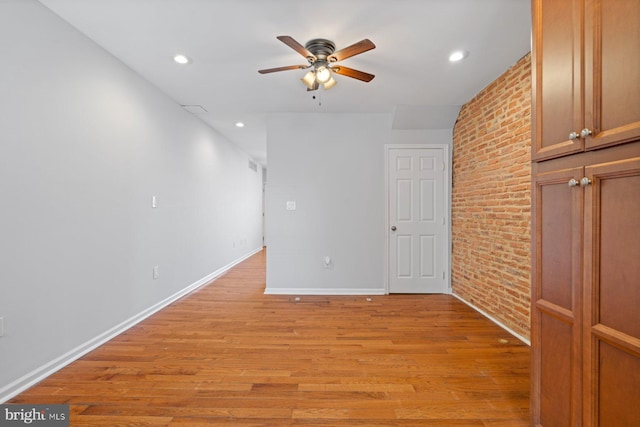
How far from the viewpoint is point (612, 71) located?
0.97 meters

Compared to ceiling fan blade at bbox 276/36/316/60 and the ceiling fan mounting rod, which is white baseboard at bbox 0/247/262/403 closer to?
ceiling fan blade at bbox 276/36/316/60

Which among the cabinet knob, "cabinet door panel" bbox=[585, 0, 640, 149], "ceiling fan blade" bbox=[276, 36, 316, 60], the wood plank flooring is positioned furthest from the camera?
"ceiling fan blade" bbox=[276, 36, 316, 60]

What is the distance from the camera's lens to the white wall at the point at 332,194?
371 centimetres

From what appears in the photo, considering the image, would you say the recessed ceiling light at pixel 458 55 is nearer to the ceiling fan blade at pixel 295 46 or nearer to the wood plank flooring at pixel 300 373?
the ceiling fan blade at pixel 295 46

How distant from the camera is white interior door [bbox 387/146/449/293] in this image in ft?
12.1

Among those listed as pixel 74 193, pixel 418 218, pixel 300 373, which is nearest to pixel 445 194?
pixel 418 218

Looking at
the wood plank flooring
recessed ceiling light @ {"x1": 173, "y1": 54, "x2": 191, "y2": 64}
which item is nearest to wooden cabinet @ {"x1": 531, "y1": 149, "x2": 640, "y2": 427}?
the wood plank flooring

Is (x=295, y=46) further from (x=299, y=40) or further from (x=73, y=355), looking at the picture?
(x=73, y=355)

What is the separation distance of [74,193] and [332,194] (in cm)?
267

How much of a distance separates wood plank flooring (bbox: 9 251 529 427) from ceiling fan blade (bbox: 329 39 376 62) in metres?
2.29

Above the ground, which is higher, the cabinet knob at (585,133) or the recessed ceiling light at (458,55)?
the recessed ceiling light at (458,55)

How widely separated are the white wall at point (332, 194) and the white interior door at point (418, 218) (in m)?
0.16

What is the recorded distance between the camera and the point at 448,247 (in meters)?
3.70

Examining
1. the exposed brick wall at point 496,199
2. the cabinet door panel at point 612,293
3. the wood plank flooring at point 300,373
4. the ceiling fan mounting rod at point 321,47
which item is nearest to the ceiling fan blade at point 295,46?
→ the ceiling fan mounting rod at point 321,47
